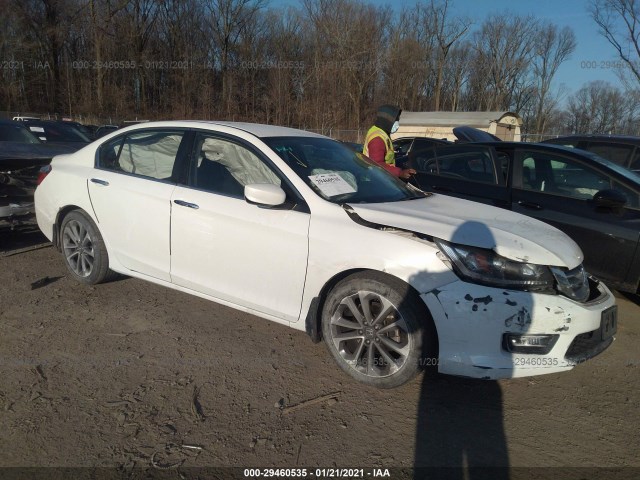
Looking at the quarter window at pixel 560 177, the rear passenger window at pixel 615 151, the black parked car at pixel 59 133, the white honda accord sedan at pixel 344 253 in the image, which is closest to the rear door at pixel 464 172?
the quarter window at pixel 560 177

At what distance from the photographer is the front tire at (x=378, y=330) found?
2.81 meters

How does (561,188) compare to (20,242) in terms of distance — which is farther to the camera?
(20,242)

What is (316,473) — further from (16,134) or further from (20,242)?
(16,134)

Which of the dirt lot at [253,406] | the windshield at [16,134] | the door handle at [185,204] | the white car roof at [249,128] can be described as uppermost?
the white car roof at [249,128]

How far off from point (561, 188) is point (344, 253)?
298 cm

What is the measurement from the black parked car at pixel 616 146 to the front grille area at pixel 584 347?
5.29 m

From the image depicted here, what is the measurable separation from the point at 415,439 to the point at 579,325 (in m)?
1.18

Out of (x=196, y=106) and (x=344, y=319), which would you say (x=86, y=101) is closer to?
(x=196, y=106)

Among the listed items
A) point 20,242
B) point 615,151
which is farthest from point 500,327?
point 615,151

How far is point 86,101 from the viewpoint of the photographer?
133 feet

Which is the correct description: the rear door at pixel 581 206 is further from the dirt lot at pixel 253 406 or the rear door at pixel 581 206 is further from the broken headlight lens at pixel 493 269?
the broken headlight lens at pixel 493 269

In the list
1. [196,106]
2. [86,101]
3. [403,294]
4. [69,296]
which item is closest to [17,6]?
[86,101]

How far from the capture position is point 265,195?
3129 mm

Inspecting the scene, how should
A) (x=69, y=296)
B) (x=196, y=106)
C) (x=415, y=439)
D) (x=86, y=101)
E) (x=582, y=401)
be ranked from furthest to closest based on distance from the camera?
1. (x=196, y=106)
2. (x=86, y=101)
3. (x=69, y=296)
4. (x=582, y=401)
5. (x=415, y=439)
